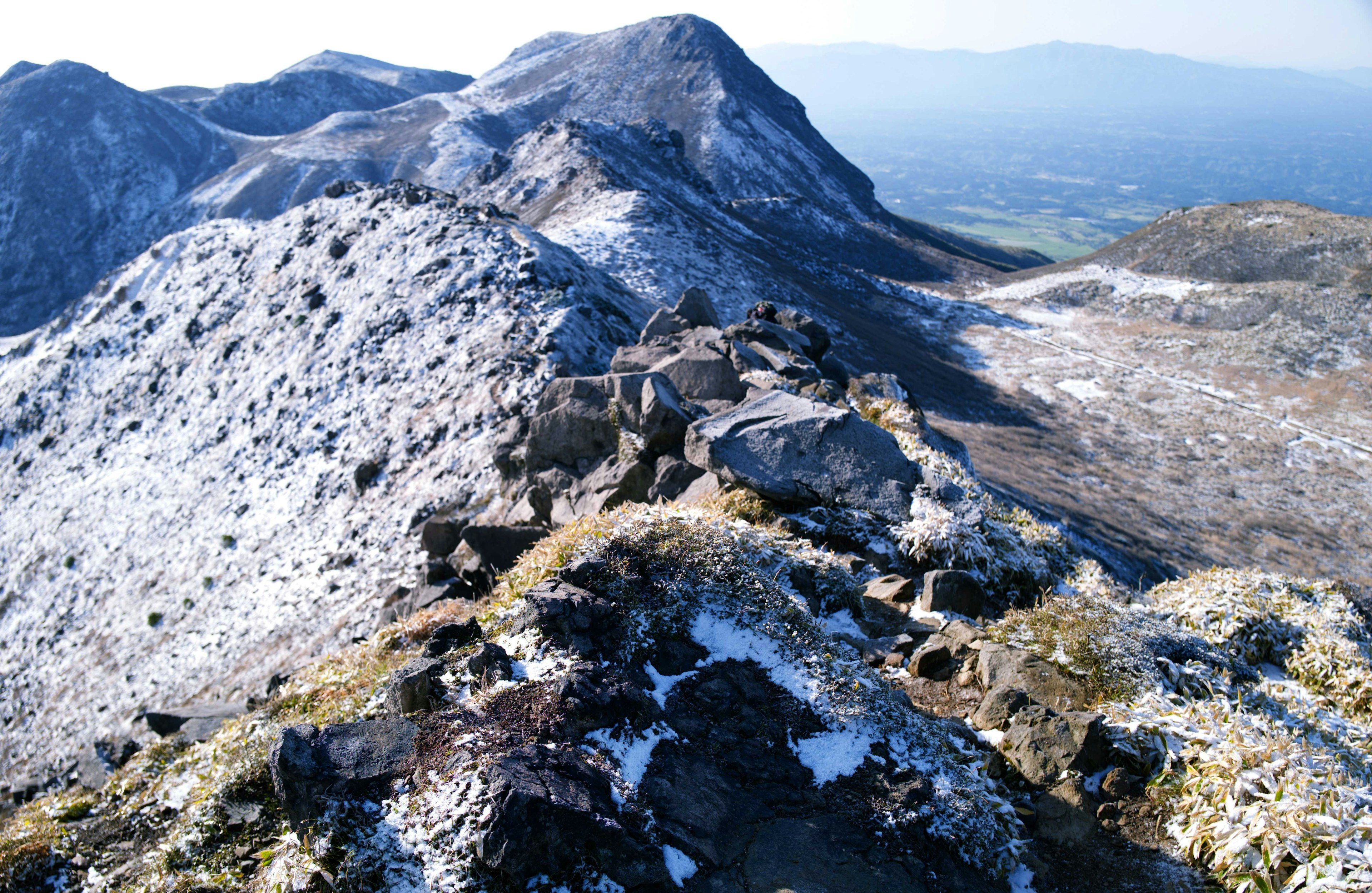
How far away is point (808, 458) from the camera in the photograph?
9.32 meters

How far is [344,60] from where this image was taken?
121 metres

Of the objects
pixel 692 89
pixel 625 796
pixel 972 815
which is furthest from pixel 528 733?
pixel 692 89

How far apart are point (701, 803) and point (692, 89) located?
8421cm

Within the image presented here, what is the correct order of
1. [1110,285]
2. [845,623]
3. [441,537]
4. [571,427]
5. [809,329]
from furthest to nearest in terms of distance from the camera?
[1110,285], [809,329], [441,537], [571,427], [845,623]

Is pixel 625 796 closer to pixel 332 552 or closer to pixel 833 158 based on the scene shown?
pixel 332 552

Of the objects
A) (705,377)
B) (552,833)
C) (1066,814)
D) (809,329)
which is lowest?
(1066,814)

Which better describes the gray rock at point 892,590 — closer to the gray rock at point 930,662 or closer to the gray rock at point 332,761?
the gray rock at point 930,662

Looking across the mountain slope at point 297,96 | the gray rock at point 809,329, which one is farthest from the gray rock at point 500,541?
the mountain slope at point 297,96

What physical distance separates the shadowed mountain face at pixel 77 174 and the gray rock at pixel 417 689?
253ft

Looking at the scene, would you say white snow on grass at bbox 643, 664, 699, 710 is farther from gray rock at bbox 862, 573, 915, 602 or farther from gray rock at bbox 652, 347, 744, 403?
gray rock at bbox 652, 347, 744, 403

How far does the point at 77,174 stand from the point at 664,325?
86479 millimetres

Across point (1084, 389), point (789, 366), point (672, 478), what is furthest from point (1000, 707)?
point (1084, 389)

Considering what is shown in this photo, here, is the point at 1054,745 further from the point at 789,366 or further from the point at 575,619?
the point at 789,366

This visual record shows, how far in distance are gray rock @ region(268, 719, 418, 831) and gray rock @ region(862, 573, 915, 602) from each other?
5.20 meters
